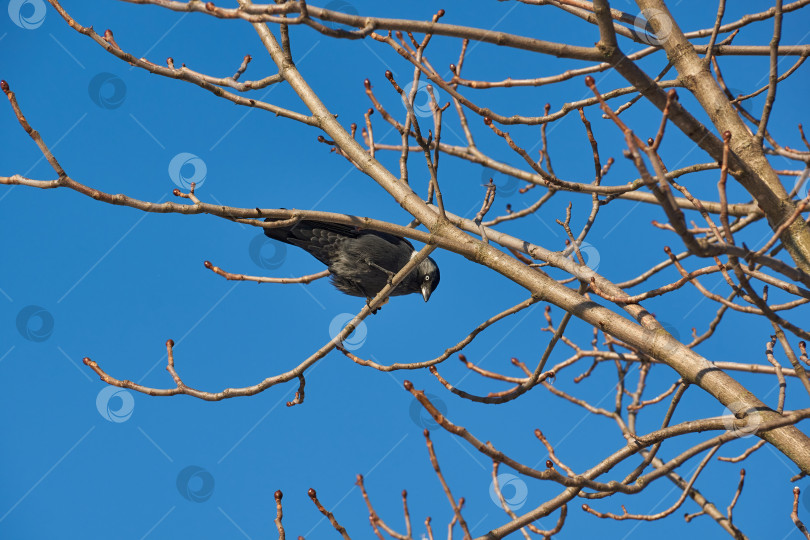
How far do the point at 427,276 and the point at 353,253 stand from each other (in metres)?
0.88

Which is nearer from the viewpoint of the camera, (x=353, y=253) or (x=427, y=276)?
(x=353, y=253)

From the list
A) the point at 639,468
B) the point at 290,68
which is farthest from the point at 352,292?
the point at 639,468

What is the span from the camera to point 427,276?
6.80 m

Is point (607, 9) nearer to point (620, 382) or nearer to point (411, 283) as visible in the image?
point (620, 382)

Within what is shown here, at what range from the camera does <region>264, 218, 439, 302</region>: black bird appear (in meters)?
6.36

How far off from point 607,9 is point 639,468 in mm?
2001

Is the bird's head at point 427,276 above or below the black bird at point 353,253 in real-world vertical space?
above

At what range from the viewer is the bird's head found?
22.2 feet

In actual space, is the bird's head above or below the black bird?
above

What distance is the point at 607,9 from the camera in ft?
8.73

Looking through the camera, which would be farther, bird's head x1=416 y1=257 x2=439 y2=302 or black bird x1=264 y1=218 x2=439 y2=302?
bird's head x1=416 y1=257 x2=439 y2=302

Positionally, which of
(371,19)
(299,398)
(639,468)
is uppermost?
(371,19)

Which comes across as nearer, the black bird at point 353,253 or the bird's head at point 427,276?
the black bird at point 353,253

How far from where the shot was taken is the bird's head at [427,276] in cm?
677
